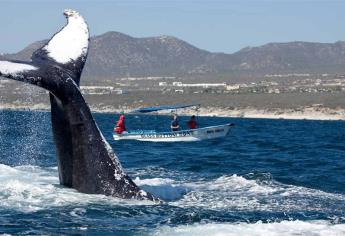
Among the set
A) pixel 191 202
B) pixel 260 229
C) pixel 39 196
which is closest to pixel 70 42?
pixel 39 196

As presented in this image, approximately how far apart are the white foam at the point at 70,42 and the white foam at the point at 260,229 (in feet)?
17.3

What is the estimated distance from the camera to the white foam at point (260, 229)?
554 inches

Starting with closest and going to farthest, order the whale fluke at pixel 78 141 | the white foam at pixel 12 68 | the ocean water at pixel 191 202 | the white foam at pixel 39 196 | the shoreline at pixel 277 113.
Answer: the ocean water at pixel 191 202 < the white foam at pixel 12 68 < the white foam at pixel 39 196 < the whale fluke at pixel 78 141 < the shoreline at pixel 277 113

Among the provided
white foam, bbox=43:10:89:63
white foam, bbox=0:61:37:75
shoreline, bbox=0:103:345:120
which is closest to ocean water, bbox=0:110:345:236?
white foam, bbox=0:61:37:75

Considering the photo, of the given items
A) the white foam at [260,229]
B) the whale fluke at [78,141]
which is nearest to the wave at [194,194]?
the whale fluke at [78,141]

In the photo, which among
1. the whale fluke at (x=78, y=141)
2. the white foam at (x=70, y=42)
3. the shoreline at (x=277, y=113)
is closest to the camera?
the whale fluke at (x=78, y=141)

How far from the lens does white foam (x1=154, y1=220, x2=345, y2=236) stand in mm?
14070

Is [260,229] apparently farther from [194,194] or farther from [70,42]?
[70,42]

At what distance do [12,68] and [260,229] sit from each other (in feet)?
20.0

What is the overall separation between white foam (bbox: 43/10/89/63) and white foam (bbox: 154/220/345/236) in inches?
208

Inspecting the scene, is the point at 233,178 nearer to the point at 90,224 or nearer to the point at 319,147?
the point at 90,224

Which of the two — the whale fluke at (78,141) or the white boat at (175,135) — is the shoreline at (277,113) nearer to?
the white boat at (175,135)

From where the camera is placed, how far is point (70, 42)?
18.0m

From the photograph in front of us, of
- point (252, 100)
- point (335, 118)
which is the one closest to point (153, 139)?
point (335, 118)
